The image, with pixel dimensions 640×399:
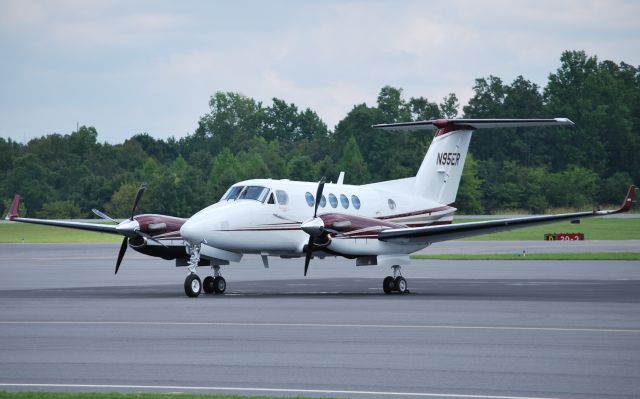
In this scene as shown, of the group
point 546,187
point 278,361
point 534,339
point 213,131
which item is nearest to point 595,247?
point 534,339

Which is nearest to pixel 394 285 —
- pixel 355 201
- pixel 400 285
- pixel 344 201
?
pixel 400 285

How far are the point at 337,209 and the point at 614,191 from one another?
275 feet

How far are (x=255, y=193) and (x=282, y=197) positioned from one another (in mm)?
795

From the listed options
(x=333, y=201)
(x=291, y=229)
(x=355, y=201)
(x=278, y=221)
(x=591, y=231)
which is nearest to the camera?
(x=278, y=221)

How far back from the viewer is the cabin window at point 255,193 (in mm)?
29484

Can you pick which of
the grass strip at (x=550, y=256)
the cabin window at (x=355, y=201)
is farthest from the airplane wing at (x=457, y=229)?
the grass strip at (x=550, y=256)

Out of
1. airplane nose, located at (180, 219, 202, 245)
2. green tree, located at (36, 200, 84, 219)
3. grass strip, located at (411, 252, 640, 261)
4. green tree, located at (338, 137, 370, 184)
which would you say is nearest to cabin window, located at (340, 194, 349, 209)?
airplane nose, located at (180, 219, 202, 245)

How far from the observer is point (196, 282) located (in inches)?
1096

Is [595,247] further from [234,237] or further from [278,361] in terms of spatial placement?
[278,361]

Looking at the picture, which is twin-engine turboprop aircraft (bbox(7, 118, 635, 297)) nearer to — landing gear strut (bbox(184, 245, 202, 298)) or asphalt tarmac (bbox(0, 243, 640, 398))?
landing gear strut (bbox(184, 245, 202, 298))

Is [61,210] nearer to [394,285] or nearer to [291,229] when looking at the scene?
[291,229]

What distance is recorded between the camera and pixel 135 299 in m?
26.9

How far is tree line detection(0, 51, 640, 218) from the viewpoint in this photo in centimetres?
10375

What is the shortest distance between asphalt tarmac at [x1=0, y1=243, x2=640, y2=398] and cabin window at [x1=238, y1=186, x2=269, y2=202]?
266cm
